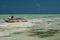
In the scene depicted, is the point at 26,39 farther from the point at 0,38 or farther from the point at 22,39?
the point at 0,38

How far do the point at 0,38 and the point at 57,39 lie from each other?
2468mm

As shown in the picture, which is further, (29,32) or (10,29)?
(10,29)

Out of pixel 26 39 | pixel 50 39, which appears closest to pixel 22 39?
pixel 26 39

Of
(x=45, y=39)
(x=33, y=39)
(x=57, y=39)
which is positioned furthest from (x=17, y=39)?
(x=57, y=39)

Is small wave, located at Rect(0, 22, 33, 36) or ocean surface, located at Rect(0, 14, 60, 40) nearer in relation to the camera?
ocean surface, located at Rect(0, 14, 60, 40)

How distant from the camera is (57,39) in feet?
24.5

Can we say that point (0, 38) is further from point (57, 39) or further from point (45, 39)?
point (57, 39)

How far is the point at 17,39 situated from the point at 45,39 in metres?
1.20

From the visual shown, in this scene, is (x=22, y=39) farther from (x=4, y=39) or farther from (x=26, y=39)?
(x=4, y=39)

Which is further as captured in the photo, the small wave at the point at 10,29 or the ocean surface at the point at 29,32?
the small wave at the point at 10,29

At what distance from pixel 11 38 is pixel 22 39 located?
524 mm

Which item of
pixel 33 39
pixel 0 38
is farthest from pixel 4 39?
pixel 33 39

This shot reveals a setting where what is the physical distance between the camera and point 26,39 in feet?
24.9

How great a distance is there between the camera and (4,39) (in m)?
7.44
